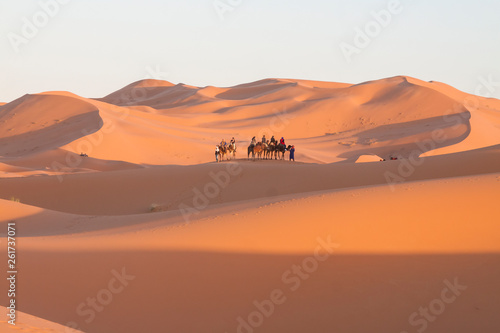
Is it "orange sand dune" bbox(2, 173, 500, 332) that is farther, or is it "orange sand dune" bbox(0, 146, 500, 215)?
"orange sand dune" bbox(0, 146, 500, 215)

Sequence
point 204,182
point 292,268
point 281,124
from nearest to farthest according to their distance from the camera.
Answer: point 292,268
point 204,182
point 281,124

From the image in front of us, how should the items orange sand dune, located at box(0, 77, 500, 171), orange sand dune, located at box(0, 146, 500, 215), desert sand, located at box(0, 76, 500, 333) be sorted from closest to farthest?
desert sand, located at box(0, 76, 500, 333), orange sand dune, located at box(0, 146, 500, 215), orange sand dune, located at box(0, 77, 500, 171)

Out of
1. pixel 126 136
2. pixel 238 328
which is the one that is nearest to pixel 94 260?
pixel 238 328

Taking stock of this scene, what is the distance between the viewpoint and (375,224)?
945 cm

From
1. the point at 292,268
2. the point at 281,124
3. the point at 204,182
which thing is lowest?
the point at 292,268

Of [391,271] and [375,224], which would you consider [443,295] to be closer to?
[391,271]

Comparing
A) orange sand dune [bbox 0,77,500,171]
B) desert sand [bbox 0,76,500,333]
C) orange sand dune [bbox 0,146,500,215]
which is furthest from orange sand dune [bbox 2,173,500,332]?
orange sand dune [bbox 0,77,500,171]

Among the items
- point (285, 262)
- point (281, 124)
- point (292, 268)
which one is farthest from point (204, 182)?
point (281, 124)

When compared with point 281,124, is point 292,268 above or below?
below

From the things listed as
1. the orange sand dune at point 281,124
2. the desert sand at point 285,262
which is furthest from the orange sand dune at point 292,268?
the orange sand dune at point 281,124

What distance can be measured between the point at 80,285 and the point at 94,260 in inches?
31.7

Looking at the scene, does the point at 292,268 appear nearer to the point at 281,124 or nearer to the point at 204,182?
the point at 204,182

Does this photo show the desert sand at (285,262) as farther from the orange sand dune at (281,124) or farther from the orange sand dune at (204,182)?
the orange sand dune at (281,124)

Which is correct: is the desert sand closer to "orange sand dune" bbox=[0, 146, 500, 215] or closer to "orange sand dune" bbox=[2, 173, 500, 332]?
"orange sand dune" bbox=[2, 173, 500, 332]
